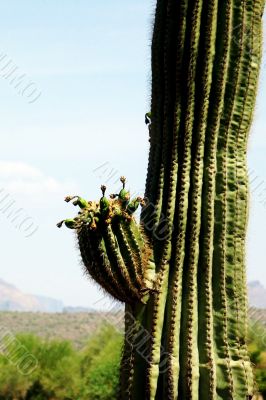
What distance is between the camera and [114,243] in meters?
6.05

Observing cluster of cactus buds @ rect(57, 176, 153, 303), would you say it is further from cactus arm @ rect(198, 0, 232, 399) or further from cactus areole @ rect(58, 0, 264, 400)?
cactus arm @ rect(198, 0, 232, 399)

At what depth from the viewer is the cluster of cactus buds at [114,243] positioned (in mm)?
6062

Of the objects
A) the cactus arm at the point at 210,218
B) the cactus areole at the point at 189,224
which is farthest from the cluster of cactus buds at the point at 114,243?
the cactus arm at the point at 210,218

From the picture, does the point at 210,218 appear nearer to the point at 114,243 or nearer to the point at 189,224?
the point at 189,224

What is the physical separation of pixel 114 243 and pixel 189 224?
0.57 metres

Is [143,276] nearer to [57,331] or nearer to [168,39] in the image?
[168,39]

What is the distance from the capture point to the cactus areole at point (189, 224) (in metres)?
6.06

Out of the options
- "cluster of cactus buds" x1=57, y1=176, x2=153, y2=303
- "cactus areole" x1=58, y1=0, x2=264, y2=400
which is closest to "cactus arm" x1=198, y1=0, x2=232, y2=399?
"cactus areole" x1=58, y1=0, x2=264, y2=400

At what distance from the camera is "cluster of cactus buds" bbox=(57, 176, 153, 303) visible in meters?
6.06

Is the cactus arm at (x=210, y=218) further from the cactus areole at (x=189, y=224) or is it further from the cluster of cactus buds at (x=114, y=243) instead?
the cluster of cactus buds at (x=114, y=243)

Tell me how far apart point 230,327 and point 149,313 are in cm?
56

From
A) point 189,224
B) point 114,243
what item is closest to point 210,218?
point 189,224

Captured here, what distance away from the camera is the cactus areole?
6.06m

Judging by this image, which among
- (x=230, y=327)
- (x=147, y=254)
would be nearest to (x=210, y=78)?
(x=147, y=254)
